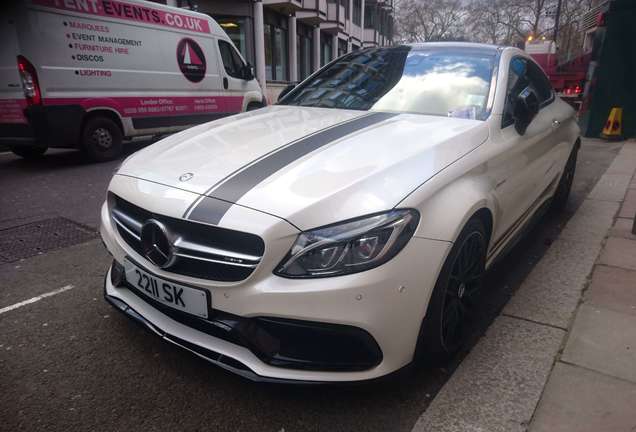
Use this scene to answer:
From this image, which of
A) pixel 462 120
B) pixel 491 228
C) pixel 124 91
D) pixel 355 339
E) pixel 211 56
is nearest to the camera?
pixel 355 339

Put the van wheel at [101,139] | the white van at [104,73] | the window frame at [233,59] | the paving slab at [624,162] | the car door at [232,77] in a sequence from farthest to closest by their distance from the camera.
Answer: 1. the car door at [232,77]
2. the window frame at [233,59]
3. the van wheel at [101,139]
4. the paving slab at [624,162]
5. the white van at [104,73]

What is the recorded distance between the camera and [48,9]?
6.43 meters

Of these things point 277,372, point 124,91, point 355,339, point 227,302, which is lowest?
point 277,372

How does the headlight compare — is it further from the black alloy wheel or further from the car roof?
the car roof

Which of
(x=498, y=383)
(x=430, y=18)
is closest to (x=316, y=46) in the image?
(x=498, y=383)

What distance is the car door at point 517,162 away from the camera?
2.55 meters

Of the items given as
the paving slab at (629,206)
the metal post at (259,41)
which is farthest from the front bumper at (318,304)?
the metal post at (259,41)

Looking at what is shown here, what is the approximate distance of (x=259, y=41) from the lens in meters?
18.8

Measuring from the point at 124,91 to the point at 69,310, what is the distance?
581 cm

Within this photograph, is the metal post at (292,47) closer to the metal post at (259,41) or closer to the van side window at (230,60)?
the metal post at (259,41)

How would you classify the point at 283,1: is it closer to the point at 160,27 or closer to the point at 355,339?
the point at 160,27

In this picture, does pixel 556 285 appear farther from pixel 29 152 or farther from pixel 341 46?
pixel 341 46

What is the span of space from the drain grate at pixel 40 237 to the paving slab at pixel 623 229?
463 centimetres

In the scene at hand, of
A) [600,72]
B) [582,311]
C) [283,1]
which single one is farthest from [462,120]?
[283,1]
